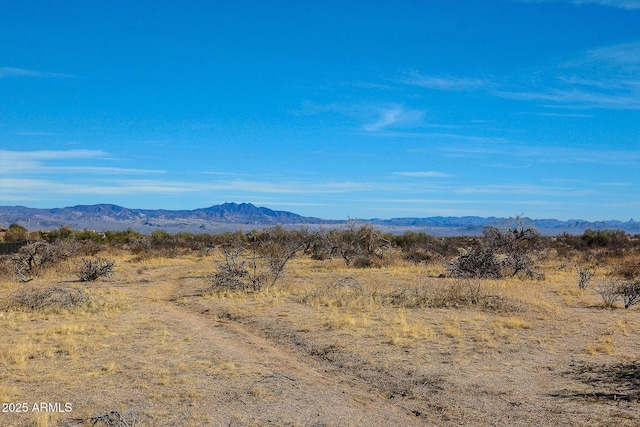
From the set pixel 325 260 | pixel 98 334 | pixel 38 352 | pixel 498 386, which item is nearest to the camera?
pixel 498 386

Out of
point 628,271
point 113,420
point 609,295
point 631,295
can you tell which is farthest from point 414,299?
point 628,271

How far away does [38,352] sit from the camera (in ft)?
38.2

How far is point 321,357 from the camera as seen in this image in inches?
472

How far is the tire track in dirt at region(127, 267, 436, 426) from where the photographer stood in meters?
8.17

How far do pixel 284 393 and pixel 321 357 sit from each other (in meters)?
2.83

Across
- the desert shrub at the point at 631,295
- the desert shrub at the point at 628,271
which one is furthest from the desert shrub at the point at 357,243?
the desert shrub at the point at 631,295

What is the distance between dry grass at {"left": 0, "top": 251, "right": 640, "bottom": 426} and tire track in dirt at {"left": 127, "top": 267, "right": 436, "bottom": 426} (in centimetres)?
3

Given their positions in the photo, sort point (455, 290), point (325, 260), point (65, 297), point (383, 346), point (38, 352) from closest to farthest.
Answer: point (38, 352), point (383, 346), point (65, 297), point (455, 290), point (325, 260)

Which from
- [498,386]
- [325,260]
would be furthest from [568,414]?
A: [325,260]

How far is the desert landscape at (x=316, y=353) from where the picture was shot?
8398 millimetres

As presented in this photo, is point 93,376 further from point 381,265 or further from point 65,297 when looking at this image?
point 381,265

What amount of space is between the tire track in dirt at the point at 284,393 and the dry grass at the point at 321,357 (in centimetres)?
3

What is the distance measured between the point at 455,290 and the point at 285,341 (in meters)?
7.81

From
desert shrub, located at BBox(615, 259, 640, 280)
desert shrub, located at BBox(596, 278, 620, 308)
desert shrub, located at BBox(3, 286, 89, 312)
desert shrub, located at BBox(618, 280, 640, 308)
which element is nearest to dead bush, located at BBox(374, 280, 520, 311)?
desert shrub, located at BBox(596, 278, 620, 308)
